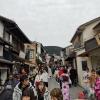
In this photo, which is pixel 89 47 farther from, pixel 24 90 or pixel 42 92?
pixel 24 90

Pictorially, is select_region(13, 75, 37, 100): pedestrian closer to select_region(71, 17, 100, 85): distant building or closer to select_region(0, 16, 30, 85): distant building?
select_region(71, 17, 100, 85): distant building

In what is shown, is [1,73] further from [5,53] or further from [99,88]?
[99,88]

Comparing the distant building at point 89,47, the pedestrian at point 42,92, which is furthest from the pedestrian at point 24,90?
the distant building at point 89,47

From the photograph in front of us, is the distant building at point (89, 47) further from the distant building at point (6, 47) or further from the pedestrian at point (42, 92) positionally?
the pedestrian at point (42, 92)

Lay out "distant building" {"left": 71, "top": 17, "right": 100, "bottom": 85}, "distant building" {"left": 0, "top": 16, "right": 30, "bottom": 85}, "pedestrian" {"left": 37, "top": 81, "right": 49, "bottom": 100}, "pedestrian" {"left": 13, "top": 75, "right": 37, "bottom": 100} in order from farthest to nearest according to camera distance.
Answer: "distant building" {"left": 0, "top": 16, "right": 30, "bottom": 85}, "distant building" {"left": 71, "top": 17, "right": 100, "bottom": 85}, "pedestrian" {"left": 37, "top": 81, "right": 49, "bottom": 100}, "pedestrian" {"left": 13, "top": 75, "right": 37, "bottom": 100}

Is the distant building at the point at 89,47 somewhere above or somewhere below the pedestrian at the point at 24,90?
above

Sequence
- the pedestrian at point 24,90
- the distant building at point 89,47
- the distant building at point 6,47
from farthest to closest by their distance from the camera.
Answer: the distant building at point 6,47 → the distant building at point 89,47 → the pedestrian at point 24,90

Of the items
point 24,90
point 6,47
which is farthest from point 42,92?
point 6,47

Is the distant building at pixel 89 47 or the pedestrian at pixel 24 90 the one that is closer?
the pedestrian at pixel 24 90

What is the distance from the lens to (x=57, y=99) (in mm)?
6484

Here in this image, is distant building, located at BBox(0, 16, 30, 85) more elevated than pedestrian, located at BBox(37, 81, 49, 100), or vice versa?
distant building, located at BBox(0, 16, 30, 85)

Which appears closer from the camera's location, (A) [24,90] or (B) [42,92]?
(A) [24,90]

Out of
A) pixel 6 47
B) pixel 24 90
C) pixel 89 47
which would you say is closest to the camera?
pixel 24 90

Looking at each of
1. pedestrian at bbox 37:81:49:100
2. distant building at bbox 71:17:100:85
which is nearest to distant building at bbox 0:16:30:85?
distant building at bbox 71:17:100:85
